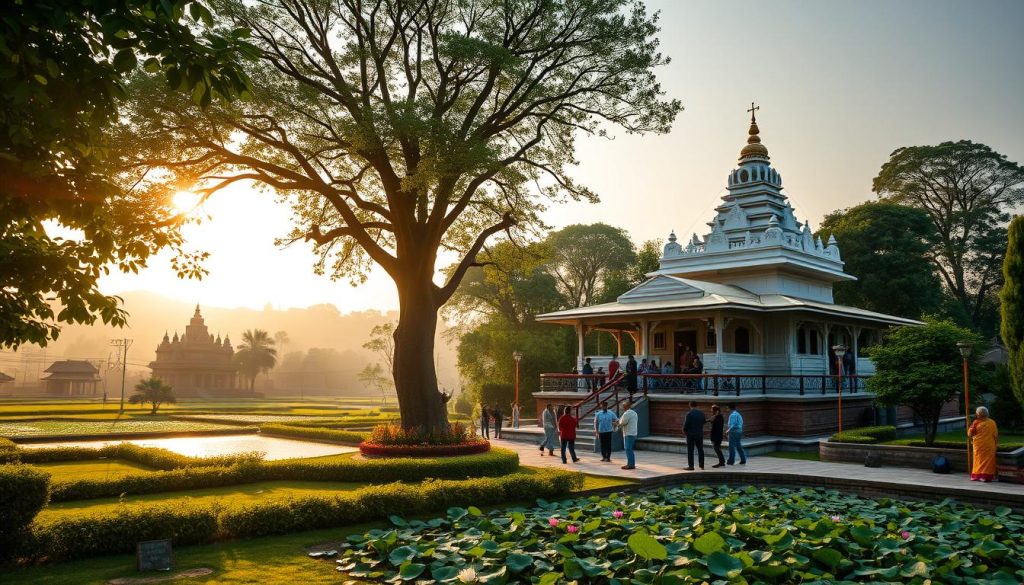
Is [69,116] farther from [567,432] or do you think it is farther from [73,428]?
[73,428]

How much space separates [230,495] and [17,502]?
17.2 feet

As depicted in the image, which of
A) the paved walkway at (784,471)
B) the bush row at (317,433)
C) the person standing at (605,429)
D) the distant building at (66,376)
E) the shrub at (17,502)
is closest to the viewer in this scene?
the shrub at (17,502)

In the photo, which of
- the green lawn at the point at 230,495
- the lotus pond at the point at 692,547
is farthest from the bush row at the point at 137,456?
the lotus pond at the point at 692,547

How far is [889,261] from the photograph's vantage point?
41562mm

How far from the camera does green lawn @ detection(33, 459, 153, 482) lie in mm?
16734

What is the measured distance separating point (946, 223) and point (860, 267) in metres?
11.1

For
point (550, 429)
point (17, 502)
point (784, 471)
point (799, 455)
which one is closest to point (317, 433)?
point (550, 429)

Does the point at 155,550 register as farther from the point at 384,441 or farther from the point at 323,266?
the point at 323,266

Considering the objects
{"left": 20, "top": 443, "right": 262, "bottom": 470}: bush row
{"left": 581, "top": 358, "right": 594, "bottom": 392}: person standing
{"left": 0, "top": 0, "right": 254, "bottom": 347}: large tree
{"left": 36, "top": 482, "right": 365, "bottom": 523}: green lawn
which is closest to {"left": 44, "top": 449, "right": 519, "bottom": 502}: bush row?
{"left": 36, "top": 482, "right": 365, "bottom": 523}: green lawn

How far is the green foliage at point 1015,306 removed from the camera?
18.3 m

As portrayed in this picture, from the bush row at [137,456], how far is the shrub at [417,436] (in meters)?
3.74

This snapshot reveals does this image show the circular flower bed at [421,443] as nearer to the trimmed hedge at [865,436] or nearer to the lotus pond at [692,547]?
the lotus pond at [692,547]

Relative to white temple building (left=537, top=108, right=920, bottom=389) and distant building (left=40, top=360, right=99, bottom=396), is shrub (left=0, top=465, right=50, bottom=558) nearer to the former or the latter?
white temple building (left=537, top=108, right=920, bottom=389)

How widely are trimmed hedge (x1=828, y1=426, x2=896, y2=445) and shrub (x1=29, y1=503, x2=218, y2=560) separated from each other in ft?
52.0
